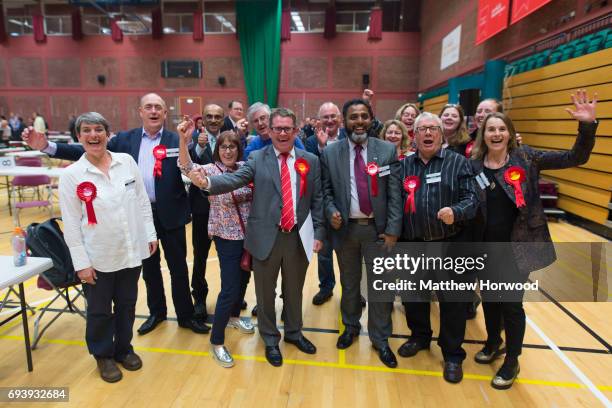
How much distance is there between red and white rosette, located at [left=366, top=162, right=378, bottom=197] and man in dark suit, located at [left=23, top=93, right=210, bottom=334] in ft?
4.55

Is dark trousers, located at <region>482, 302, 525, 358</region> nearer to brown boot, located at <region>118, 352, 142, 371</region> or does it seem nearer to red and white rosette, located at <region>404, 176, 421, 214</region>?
red and white rosette, located at <region>404, 176, 421, 214</region>

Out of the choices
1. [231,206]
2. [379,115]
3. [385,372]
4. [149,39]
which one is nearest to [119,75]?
[149,39]

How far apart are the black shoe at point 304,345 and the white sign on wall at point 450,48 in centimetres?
1029

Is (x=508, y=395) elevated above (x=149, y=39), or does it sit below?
below

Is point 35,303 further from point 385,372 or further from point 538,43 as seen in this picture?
point 538,43

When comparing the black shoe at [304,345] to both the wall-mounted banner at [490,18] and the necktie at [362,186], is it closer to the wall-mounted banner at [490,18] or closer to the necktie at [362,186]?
the necktie at [362,186]

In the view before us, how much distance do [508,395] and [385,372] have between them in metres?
0.75

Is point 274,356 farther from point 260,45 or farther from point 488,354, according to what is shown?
point 260,45

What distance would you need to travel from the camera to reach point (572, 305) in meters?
3.57

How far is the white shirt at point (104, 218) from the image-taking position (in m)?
2.19

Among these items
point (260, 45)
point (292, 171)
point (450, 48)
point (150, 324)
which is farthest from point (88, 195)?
point (260, 45)

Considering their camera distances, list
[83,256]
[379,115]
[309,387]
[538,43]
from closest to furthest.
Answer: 1. [83,256]
2. [309,387]
3. [538,43]
4. [379,115]

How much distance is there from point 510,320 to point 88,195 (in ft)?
8.49

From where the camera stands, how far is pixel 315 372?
8.38ft
